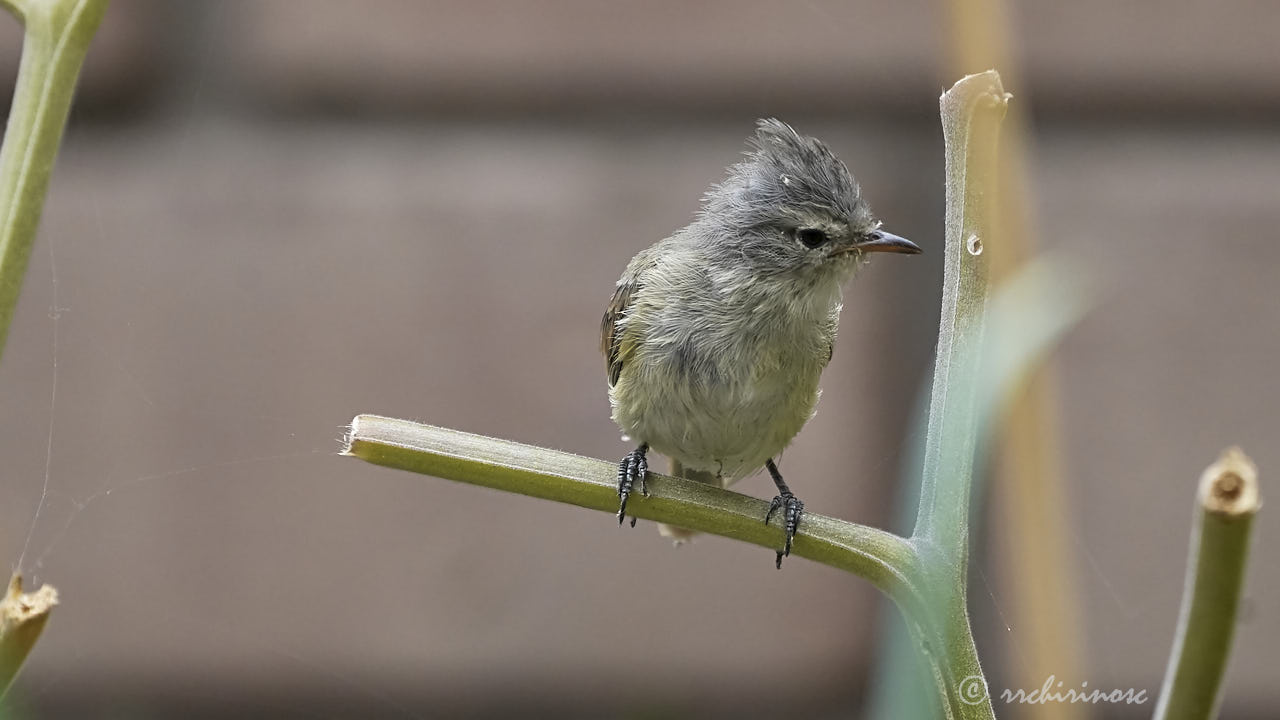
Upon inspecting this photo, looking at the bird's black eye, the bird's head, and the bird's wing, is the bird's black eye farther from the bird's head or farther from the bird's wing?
the bird's wing

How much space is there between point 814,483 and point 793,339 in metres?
0.33

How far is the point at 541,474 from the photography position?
12.3 inches

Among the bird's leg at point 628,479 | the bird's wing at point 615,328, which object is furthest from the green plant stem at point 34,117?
the bird's wing at point 615,328

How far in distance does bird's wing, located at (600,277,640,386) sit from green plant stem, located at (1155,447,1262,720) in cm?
51

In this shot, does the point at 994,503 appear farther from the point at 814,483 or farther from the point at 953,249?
the point at 953,249

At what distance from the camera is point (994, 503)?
→ 910 mm

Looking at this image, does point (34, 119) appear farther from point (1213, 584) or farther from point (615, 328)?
point (615, 328)

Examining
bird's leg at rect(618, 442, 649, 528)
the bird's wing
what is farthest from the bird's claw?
the bird's wing

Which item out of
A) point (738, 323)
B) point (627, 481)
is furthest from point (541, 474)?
point (738, 323)

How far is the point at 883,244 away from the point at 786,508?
5.4 inches

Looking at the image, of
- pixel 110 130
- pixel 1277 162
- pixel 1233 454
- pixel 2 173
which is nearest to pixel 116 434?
pixel 110 130

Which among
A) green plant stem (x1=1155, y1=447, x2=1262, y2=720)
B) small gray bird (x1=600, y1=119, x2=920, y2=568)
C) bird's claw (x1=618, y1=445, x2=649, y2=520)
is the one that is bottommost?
green plant stem (x1=1155, y1=447, x2=1262, y2=720)

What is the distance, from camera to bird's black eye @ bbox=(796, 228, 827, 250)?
610mm

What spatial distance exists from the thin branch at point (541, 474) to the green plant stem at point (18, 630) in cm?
8
